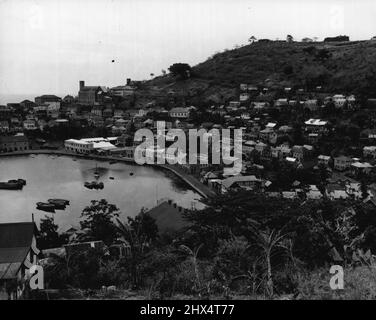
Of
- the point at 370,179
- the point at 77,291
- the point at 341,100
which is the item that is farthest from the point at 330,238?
the point at 341,100

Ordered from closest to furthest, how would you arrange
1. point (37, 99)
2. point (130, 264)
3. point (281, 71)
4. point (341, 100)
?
point (130, 264) → point (341, 100) → point (281, 71) → point (37, 99)

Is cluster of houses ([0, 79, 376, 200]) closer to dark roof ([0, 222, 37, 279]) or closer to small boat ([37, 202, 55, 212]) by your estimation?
small boat ([37, 202, 55, 212])

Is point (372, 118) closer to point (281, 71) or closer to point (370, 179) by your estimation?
point (370, 179)

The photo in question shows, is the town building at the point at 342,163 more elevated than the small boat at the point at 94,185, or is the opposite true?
the town building at the point at 342,163

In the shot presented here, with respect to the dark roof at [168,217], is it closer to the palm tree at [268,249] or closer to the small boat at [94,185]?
the palm tree at [268,249]

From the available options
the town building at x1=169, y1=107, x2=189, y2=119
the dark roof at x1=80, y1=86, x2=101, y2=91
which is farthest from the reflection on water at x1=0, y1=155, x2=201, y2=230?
the dark roof at x1=80, y1=86, x2=101, y2=91

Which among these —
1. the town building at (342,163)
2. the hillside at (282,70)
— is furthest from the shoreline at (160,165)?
the hillside at (282,70)

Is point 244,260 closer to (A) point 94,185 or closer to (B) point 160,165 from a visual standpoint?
(A) point 94,185
